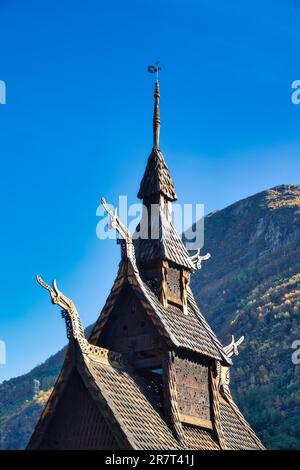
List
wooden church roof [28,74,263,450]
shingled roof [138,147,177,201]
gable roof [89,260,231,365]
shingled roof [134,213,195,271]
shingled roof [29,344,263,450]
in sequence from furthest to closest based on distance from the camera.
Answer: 1. shingled roof [138,147,177,201]
2. shingled roof [134,213,195,271]
3. gable roof [89,260,231,365]
4. wooden church roof [28,74,263,450]
5. shingled roof [29,344,263,450]

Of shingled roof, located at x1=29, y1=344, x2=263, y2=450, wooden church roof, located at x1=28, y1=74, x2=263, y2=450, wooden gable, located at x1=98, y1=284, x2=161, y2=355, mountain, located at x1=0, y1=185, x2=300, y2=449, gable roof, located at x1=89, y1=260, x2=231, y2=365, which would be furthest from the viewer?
mountain, located at x1=0, y1=185, x2=300, y2=449

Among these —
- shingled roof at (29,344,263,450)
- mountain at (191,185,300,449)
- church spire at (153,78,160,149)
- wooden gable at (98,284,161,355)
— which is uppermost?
mountain at (191,185,300,449)

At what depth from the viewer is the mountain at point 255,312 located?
214 ft

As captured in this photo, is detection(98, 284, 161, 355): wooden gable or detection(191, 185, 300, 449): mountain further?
detection(191, 185, 300, 449): mountain

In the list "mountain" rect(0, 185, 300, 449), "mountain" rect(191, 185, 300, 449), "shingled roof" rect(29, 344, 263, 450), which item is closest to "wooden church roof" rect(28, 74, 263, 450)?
"shingled roof" rect(29, 344, 263, 450)

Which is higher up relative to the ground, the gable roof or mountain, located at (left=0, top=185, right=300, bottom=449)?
mountain, located at (left=0, top=185, right=300, bottom=449)

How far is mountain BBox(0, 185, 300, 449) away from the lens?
6509cm

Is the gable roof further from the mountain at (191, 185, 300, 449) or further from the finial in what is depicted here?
the mountain at (191, 185, 300, 449)

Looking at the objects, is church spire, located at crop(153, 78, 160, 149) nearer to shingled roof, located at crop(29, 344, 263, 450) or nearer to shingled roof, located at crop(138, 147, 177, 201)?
shingled roof, located at crop(138, 147, 177, 201)

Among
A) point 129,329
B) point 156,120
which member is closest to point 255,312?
point 156,120

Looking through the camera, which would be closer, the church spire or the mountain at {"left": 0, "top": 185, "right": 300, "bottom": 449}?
the church spire

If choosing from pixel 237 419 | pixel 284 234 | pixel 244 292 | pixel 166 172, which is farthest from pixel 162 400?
pixel 284 234

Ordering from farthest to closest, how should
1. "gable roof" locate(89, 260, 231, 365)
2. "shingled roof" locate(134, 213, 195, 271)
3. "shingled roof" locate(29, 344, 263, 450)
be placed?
"shingled roof" locate(134, 213, 195, 271) < "gable roof" locate(89, 260, 231, 365) < "shingled roof" locate(29, 344, 263, 450)

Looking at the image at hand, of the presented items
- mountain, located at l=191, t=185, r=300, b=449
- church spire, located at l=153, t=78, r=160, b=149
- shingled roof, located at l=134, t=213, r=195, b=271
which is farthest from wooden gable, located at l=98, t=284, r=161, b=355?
mountain, located at l=191, t=185, r=300, b=449
